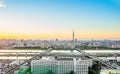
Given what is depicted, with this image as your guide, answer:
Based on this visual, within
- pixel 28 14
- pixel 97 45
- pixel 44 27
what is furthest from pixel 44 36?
pixel 97 45

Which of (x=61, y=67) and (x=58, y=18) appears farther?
(x=58, y=18)

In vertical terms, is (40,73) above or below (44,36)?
below

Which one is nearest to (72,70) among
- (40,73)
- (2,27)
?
(40,73)

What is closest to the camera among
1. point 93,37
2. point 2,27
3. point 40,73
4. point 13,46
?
point 40,73

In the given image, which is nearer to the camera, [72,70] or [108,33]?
[72,70]

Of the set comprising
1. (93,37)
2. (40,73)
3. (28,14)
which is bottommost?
(40,73)

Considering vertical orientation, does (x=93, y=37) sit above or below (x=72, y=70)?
above

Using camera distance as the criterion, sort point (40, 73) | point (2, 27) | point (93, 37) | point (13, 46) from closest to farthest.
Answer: point (40, 73), point (2, 27), point (93, 37), point (13, 46)

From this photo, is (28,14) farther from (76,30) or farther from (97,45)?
(97,45)

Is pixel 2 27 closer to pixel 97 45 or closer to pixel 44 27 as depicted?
pixel 44 27
